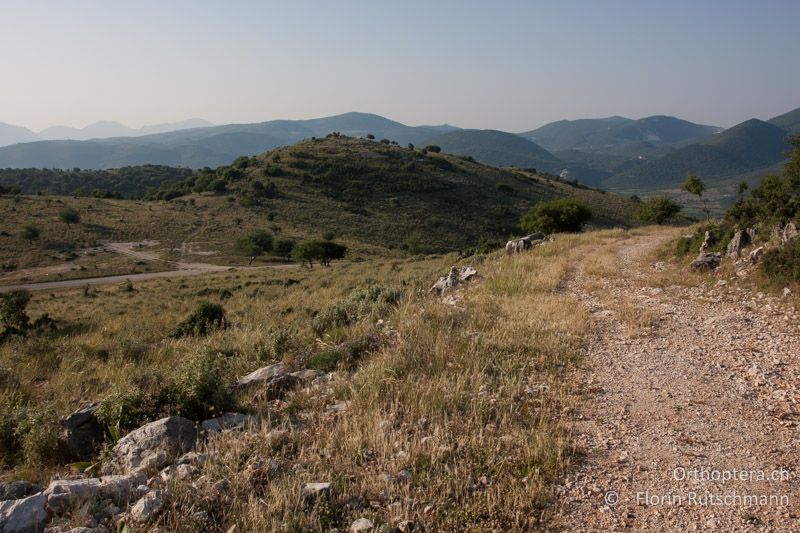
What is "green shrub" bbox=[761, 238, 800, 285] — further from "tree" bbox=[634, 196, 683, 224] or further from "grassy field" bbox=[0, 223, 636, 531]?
"tree" bbox=[634, 196, 683, 224]

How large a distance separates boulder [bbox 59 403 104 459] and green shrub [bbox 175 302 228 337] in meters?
7.23

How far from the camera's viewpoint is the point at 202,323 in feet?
47.8

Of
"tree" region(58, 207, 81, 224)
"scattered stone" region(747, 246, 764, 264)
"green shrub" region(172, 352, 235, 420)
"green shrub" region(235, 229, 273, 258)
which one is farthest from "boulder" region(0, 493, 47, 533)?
"tree" region(58, 207, 81, 224)

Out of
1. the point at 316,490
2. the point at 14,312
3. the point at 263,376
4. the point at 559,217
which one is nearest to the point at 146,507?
the point at 316,490

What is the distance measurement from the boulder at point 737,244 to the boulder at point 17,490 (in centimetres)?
1479

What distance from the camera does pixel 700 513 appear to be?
11.5 ft

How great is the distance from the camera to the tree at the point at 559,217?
3556cm

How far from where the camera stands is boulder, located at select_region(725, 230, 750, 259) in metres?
12.4

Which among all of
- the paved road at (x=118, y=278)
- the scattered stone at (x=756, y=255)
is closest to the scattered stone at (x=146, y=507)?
the scattered stone at (x=756, y=255)

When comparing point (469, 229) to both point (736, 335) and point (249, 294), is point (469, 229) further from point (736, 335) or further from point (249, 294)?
point (736, 335)

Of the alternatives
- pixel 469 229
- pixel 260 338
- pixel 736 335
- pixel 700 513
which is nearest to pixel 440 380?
pixel 700 513

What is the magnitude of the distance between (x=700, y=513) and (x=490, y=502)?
159 centimetres

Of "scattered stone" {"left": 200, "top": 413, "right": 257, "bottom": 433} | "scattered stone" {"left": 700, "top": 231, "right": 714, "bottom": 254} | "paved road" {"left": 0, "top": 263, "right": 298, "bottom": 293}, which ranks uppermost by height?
"scattered stone" {"left": 700, "top": 231, "right": 714, "bottom": 254}

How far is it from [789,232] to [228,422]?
535 inches
